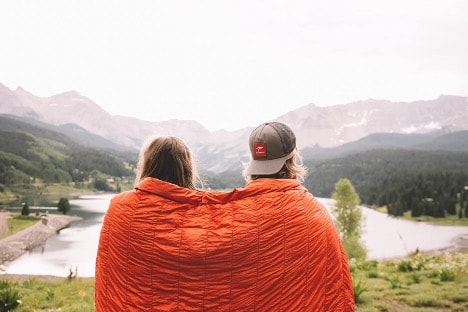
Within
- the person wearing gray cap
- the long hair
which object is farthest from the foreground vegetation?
the long hair

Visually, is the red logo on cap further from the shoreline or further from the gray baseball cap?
the shoreline

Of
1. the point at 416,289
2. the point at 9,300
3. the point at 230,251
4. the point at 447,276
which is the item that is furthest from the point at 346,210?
the point at 230,251

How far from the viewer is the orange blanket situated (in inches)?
110

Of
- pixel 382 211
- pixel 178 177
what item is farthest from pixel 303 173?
pixel 382 211

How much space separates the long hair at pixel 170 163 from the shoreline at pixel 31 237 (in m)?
57.5

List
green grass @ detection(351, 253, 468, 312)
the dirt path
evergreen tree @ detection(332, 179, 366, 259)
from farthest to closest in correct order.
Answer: the dirt path < evergreen tree @ detection(332, 179, 366, 259) < green grass @ detection(351, 253, 468, 312)

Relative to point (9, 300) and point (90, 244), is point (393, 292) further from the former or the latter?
point (90, 244)

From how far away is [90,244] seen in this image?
64812mm

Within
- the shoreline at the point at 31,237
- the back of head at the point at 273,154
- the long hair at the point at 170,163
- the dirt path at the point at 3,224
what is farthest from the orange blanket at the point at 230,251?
the dirt path at the point at 3,224

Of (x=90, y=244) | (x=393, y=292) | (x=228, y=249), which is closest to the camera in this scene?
(x=228, y=249)

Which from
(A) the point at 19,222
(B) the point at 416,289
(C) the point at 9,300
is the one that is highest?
(C) the point at 9,300

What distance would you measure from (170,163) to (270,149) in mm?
796

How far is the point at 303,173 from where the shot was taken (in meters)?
3.19

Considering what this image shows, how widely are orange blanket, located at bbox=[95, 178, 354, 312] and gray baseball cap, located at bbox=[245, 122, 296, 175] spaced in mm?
136
